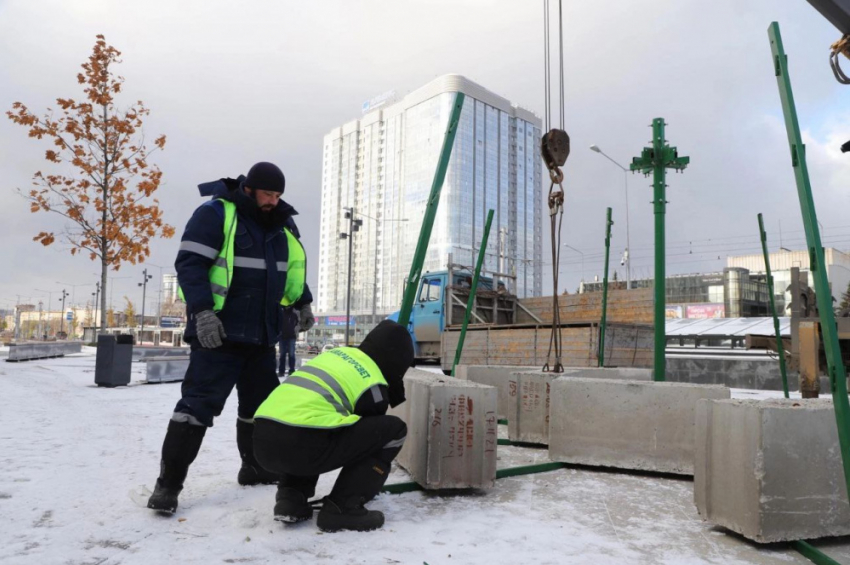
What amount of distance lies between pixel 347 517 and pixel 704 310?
179ft

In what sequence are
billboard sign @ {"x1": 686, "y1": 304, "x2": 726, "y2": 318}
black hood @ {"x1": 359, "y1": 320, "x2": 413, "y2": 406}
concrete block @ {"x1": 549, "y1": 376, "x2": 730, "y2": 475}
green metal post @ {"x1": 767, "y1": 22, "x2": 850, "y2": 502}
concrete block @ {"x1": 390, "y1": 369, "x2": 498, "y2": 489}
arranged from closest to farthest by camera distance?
green metal post @ {"x1": 767, "y1": 22, "x2": 850, "y2": 502}, black hood @ {"x1": 359, "y1": 320, "x2": 413, "y2": 406}, concrete block @ {"x1": 390, "y1": 369, "x2": 498, "y2": 489}, concrete block @ {"x1": 549, "y1": 376, "x2": 730, "y2": 475}, billboard sign @ {"x1": 686, "y1": 304, "x2": 726, "y2": 318}

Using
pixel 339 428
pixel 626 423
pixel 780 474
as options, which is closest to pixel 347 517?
pixel 339 428

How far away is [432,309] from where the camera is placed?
1395cm

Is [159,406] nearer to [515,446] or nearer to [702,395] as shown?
[515,446]

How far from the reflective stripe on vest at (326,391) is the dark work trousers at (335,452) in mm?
61

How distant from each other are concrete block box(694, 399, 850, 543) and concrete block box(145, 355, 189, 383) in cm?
885

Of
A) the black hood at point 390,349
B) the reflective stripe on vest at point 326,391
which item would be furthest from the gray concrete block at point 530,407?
the reflective stripe on vest at point 326,391

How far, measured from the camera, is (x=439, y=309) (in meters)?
13.8

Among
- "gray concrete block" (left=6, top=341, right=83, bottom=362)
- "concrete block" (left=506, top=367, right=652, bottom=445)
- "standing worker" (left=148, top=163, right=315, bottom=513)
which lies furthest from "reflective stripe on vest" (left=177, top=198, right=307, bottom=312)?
"gray concrete block" (left=6, top=341, right=83, bottom=362)

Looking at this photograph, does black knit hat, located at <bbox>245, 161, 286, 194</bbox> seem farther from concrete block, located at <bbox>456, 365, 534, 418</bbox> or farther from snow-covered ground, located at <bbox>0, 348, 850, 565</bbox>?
concrete block, located at <bbox>456, 365, 534, 418</bbox>

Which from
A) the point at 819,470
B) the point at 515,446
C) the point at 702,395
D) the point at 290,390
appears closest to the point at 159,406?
the point at 515,446

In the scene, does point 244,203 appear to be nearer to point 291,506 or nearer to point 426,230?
point 291,506

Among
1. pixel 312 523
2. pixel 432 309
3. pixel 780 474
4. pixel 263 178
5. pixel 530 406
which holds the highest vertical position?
pixel 263 178

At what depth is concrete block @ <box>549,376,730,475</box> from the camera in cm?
420
